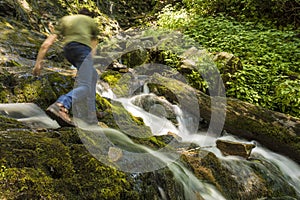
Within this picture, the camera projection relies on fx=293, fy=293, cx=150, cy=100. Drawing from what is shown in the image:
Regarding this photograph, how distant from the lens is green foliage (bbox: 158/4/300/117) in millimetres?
8062

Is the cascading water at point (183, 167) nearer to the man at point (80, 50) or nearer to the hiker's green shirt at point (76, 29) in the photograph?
the man at point (80, 50)

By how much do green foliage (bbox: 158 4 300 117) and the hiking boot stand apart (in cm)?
517

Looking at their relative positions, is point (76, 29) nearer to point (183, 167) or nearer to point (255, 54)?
point (183, 167)

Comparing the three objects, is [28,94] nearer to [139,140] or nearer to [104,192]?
[139,140]

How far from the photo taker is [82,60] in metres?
4.48

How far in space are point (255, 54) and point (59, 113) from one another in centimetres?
769

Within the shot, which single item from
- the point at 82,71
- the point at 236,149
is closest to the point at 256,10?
the point at 236,149

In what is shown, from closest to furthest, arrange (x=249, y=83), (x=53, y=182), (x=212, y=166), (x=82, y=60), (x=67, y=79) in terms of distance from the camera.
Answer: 1. (x=53, y=182)
2. (x=82, y=60)
3. (x=212, y=166)
4. (x=67, y=79)
5. (x=249, y=83)

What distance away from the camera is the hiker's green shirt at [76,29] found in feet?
14.8

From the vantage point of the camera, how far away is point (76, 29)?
14.8 feet

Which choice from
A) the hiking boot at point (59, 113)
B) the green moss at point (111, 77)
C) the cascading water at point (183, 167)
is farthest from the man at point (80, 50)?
the green moss at point (111, 77)

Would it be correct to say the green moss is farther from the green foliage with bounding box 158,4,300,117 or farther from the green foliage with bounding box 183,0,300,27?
the green foliage with bounding box 183,0,300,27

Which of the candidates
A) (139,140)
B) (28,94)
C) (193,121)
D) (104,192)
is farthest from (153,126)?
(104,192)

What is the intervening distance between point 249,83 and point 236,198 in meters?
4.53
